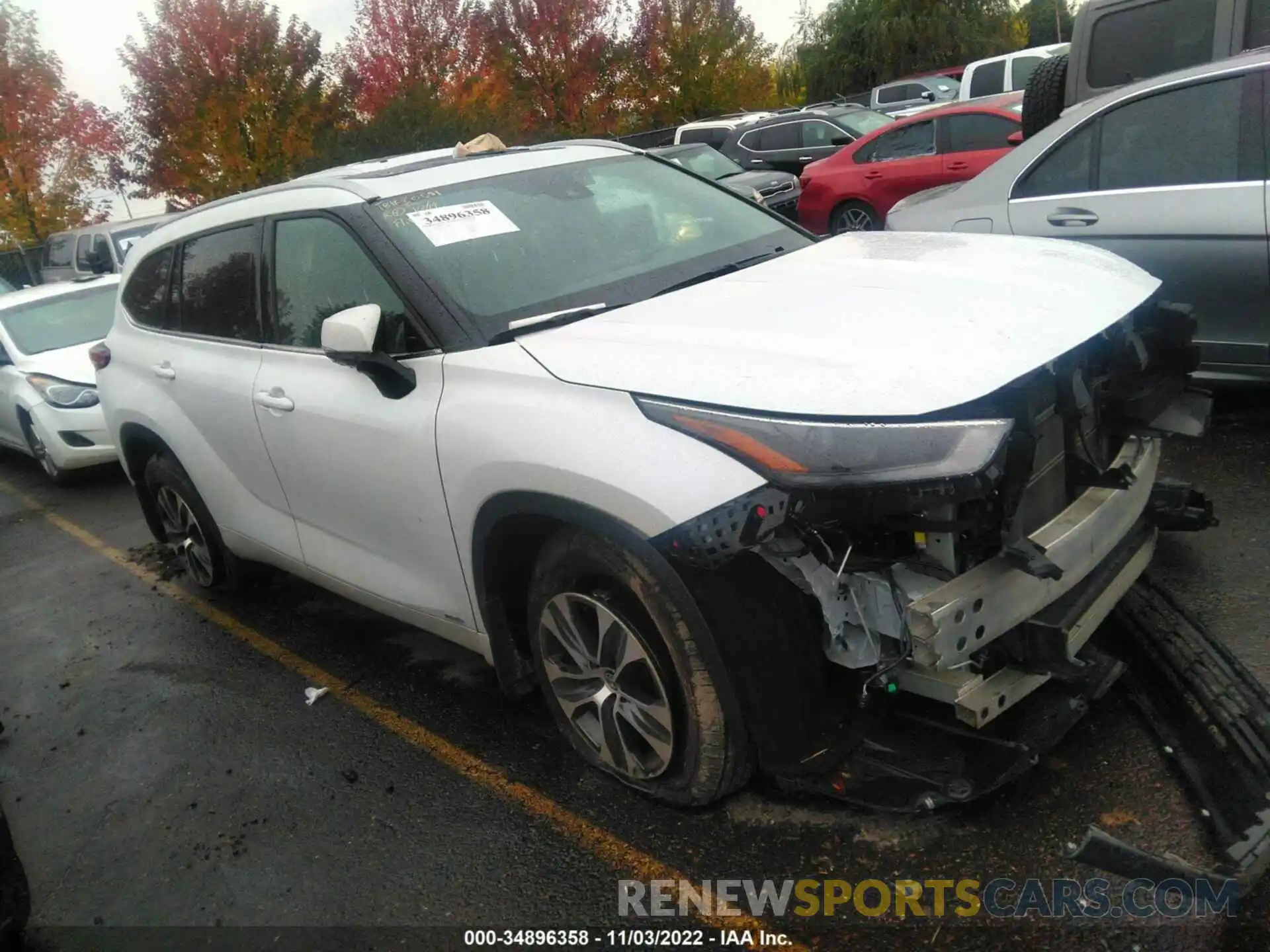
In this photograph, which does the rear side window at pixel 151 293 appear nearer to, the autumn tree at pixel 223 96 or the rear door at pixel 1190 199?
the rear door at pixel 1190 199

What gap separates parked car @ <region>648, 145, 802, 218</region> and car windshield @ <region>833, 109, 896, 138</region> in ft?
6.90

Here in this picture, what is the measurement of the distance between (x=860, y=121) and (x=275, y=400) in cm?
1306

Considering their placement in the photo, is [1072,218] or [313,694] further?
[1072,218]

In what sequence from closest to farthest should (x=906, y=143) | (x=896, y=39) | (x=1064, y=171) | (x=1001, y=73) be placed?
(x=1064, y=171)
(x=906, y=143)
(x=1001, y=73)
(x=896, y=39)

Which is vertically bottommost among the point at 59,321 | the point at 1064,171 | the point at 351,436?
the point at 59,321

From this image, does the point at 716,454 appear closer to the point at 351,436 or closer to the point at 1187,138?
the point at 351,436

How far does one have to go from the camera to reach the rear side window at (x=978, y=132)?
413 inches

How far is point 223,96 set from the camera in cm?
2073

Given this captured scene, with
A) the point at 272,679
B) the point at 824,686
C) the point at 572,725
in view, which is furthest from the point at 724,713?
the point at 272,679

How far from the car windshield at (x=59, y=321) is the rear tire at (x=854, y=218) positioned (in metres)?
7.34

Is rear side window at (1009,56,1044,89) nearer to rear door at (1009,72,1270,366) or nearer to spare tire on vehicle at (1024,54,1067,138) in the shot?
spare tire on vehicle at (1024,54,1067,138)

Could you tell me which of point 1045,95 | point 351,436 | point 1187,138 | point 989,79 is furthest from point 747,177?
point 351,436

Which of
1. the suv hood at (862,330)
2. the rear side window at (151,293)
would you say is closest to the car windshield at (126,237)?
the rear side window at (151,293)

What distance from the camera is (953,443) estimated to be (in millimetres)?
2258
